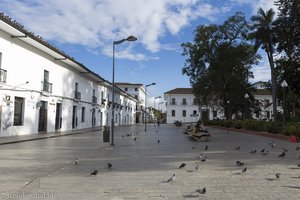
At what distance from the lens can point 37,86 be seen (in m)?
27.7

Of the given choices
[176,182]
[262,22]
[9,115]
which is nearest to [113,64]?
[9,115]

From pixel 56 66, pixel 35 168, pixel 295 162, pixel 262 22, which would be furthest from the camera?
pixel 262 22

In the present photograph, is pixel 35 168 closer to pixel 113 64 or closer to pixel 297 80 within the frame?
pixel 113 64

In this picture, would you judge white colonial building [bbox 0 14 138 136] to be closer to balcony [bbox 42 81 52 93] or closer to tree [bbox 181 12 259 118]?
balcony [bbox 42 81 52 93]

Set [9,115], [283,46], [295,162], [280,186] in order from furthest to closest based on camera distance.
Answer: [283,46] → [9,115] → [295,162] → [280,186]

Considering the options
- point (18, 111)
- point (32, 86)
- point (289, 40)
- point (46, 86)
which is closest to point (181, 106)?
point (46, 86)

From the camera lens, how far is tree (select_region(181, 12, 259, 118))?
47562 mm

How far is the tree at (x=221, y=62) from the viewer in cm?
4756

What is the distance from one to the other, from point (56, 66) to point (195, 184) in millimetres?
26152

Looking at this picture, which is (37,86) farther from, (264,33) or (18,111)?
(264,33)

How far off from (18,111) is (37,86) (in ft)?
10.7

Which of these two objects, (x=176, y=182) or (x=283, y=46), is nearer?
(x=176, y=182)

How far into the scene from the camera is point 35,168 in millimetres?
10086

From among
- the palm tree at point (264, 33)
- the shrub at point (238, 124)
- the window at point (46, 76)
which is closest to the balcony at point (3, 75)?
the window at point (46, 76)
